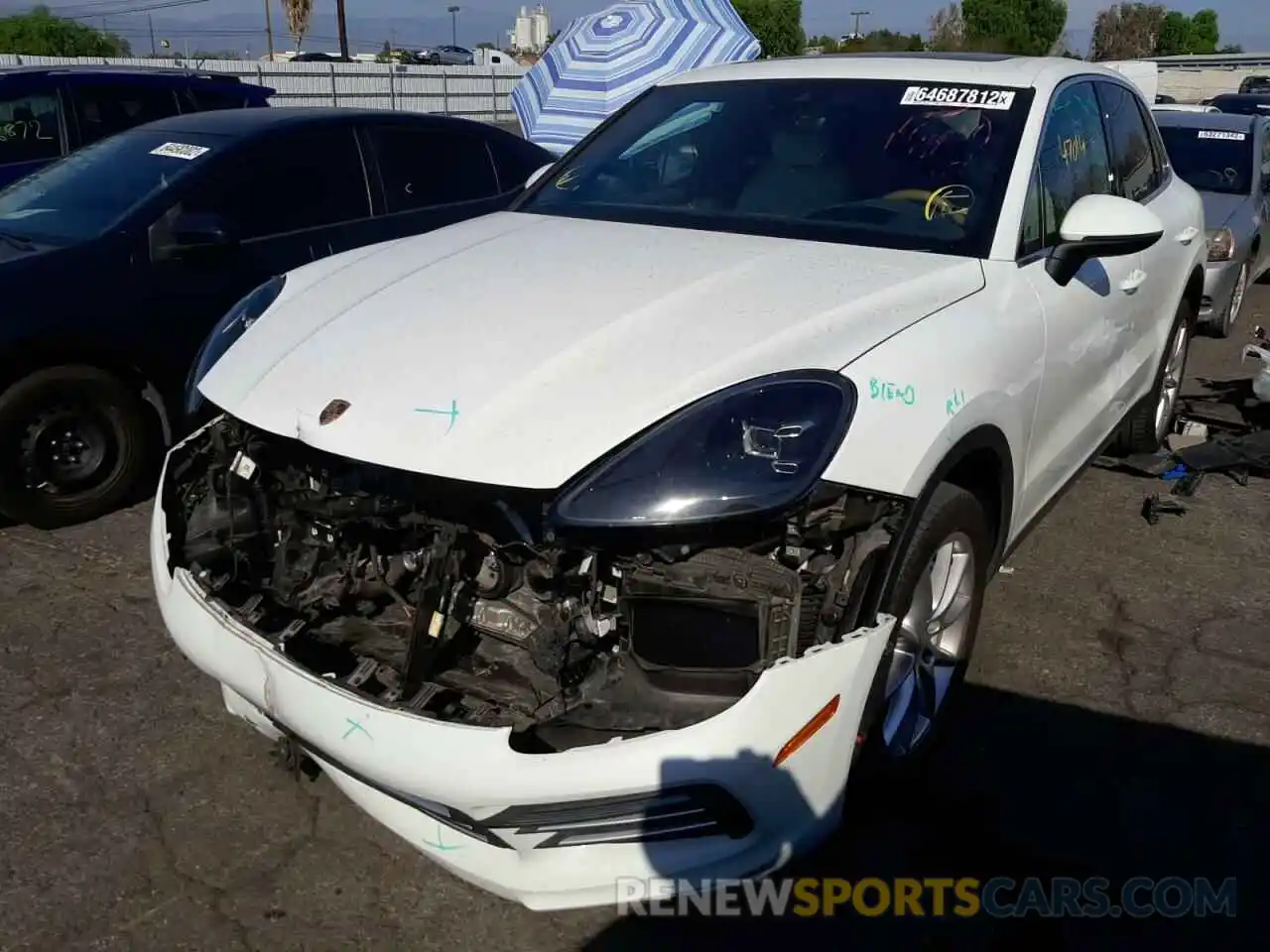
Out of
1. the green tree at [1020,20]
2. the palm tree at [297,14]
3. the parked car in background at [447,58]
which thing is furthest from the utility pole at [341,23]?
the green tree at [1020,20]

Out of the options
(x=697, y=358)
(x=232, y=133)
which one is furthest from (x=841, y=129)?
(x=232, y=133)

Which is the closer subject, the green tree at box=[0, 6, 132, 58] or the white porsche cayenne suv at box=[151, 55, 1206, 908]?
the white porsche cayenne suv at box=[151, 55, 1206, 908]

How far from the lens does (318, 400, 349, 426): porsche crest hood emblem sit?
A: 2.36m

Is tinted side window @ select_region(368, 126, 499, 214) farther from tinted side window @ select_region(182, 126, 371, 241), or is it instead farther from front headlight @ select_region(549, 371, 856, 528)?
front headlight @ select_region(549, 371, 856, 528)

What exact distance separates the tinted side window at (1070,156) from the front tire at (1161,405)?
1.11 metres

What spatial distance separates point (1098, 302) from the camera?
3432mm

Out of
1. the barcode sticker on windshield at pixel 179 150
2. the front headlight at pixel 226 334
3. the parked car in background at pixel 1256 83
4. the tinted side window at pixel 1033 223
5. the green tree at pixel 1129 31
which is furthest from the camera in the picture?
the green tree at pixel 1129 31

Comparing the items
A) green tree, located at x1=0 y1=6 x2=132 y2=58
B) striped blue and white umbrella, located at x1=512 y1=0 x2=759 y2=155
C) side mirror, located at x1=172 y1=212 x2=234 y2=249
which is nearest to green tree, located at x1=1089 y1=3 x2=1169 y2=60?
green tree, located at x1=0 y1=6 x2=132 y2=58

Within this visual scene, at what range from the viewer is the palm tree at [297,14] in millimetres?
54969

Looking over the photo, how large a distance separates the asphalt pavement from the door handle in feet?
3.49

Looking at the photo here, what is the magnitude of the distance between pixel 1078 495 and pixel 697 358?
10.3 ft

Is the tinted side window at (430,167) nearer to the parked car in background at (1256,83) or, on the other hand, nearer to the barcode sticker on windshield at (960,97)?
the barcode sticker on windshield at (960,97)

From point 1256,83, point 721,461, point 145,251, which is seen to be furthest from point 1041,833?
point 1256,83

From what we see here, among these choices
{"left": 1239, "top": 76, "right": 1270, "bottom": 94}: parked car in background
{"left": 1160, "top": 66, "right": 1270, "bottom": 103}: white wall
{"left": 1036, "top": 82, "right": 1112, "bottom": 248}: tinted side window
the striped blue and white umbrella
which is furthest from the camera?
{"left": 1160, "top": 66, "right": 1270, "bottom": 103}: white wall
